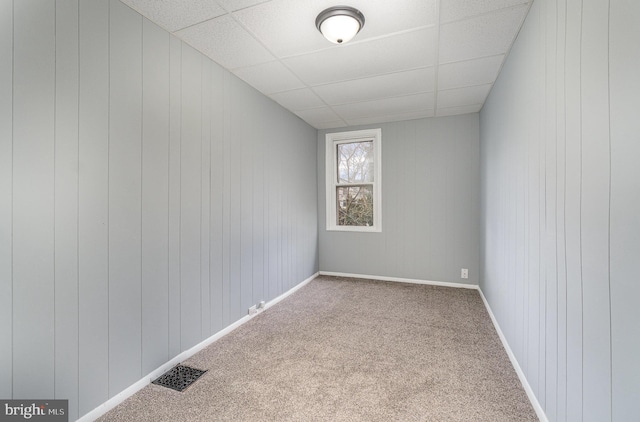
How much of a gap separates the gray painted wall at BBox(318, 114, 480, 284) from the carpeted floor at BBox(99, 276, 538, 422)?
96 cm

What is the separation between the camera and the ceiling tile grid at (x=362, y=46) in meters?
1.85

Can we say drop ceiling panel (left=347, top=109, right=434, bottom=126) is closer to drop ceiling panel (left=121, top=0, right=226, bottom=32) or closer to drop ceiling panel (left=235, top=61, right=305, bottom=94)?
drop ceiling panel (left=235, top=61, right=305, bottom=94)

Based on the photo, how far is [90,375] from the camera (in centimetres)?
159

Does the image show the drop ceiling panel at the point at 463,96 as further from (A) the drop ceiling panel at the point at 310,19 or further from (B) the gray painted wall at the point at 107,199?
(B) the gray painted wall at the point at 107,199

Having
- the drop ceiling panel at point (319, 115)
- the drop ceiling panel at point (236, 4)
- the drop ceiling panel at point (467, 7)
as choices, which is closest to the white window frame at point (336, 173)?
the drop ceiling panel at point (319, 115)

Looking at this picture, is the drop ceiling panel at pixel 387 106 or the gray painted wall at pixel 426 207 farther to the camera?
the gray painted wall at pixel 426 207

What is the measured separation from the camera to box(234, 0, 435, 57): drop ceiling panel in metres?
1.82

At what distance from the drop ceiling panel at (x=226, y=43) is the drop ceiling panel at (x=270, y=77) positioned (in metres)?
0.10

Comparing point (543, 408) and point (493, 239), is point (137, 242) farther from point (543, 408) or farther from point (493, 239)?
point (493, 239)

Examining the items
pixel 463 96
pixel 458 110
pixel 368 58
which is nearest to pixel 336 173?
pixel 458 110

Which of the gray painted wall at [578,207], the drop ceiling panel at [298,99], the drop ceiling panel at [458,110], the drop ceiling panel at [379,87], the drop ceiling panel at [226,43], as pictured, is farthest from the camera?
the drop ceiling panel at [458,110]

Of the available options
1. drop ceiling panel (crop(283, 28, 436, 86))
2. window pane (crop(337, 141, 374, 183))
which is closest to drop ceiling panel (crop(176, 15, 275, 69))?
drop ceiling panel (crop(283, 28, 436, 86))

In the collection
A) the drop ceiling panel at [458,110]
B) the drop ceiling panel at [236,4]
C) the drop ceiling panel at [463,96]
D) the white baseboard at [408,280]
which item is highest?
the drop ceiling panel at [458,110]

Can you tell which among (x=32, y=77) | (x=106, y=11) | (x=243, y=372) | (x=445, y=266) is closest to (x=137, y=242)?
(x=32, y=77)
